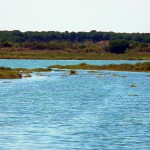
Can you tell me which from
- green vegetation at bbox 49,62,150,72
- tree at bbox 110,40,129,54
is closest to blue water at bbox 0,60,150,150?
green vegetation at bbox 49,62,150,72

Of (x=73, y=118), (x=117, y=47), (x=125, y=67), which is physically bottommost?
(x=117, y=47)

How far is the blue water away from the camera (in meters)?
30.8

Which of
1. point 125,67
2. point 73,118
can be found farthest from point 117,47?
point 73,118

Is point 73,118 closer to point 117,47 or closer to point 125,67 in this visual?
point 125,67

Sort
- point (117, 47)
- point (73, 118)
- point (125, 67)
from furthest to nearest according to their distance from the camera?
point (117, 47)
point (125, 67)
point (73, 118)

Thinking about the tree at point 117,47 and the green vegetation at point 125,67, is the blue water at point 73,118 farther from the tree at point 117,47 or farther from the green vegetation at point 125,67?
the tree at point 117,47

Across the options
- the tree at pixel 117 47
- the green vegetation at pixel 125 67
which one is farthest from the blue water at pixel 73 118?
the tree at pixel 117 47

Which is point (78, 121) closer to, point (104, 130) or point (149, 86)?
point (104, 130)

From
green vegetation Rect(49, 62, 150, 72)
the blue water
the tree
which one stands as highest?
the blue water

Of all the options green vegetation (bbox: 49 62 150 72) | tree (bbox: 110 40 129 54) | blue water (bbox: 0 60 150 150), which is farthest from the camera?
tree (bbox: 110 40 129 54)

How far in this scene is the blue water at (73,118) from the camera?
101 feet

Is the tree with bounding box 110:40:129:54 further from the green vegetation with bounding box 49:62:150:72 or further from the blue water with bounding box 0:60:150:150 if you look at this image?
the blue water with bounding box 0:60:150:150

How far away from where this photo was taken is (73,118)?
131ft

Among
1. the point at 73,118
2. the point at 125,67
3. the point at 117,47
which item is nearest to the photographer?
the point at 73,118
